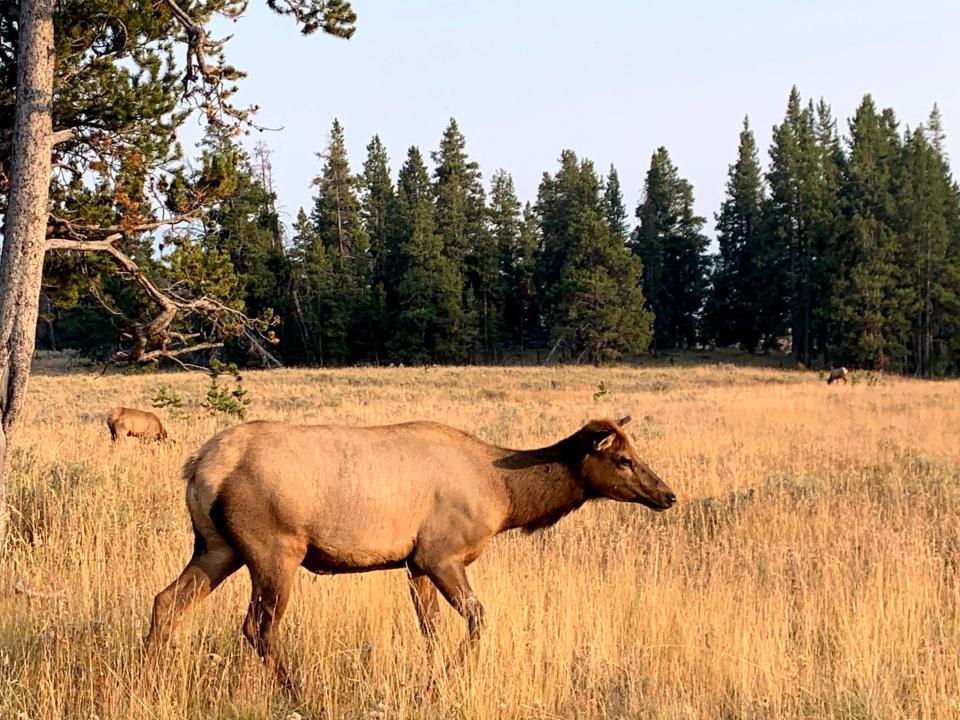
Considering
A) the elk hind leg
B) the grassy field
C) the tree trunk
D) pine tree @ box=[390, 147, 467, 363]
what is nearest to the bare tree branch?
the tree trunk

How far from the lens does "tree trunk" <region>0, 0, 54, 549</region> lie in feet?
24.5

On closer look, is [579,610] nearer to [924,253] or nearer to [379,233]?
[924,253]

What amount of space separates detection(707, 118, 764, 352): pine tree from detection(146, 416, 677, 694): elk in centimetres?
6468

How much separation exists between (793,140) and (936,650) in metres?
68.5

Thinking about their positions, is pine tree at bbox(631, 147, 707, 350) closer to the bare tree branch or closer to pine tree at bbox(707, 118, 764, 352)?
pine tree at bbox(707, 118, 764, 352)

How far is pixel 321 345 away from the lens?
6650 cm

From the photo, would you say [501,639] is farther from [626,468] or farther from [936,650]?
[936,650]

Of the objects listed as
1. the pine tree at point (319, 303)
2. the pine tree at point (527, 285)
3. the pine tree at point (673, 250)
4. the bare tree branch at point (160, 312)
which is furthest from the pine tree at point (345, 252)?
the bare tree branch at point (160, 312)

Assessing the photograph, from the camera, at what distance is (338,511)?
550cm

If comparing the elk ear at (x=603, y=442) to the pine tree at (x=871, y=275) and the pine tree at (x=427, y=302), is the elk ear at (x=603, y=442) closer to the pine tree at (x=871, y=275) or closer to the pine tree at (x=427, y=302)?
the pine tree at (x=871, y=275)

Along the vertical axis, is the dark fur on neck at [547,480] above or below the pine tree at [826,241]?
below

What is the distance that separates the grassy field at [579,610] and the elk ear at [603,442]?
1053mm

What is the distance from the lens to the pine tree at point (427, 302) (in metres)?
63.7

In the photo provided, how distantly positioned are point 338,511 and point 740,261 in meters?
71.7
